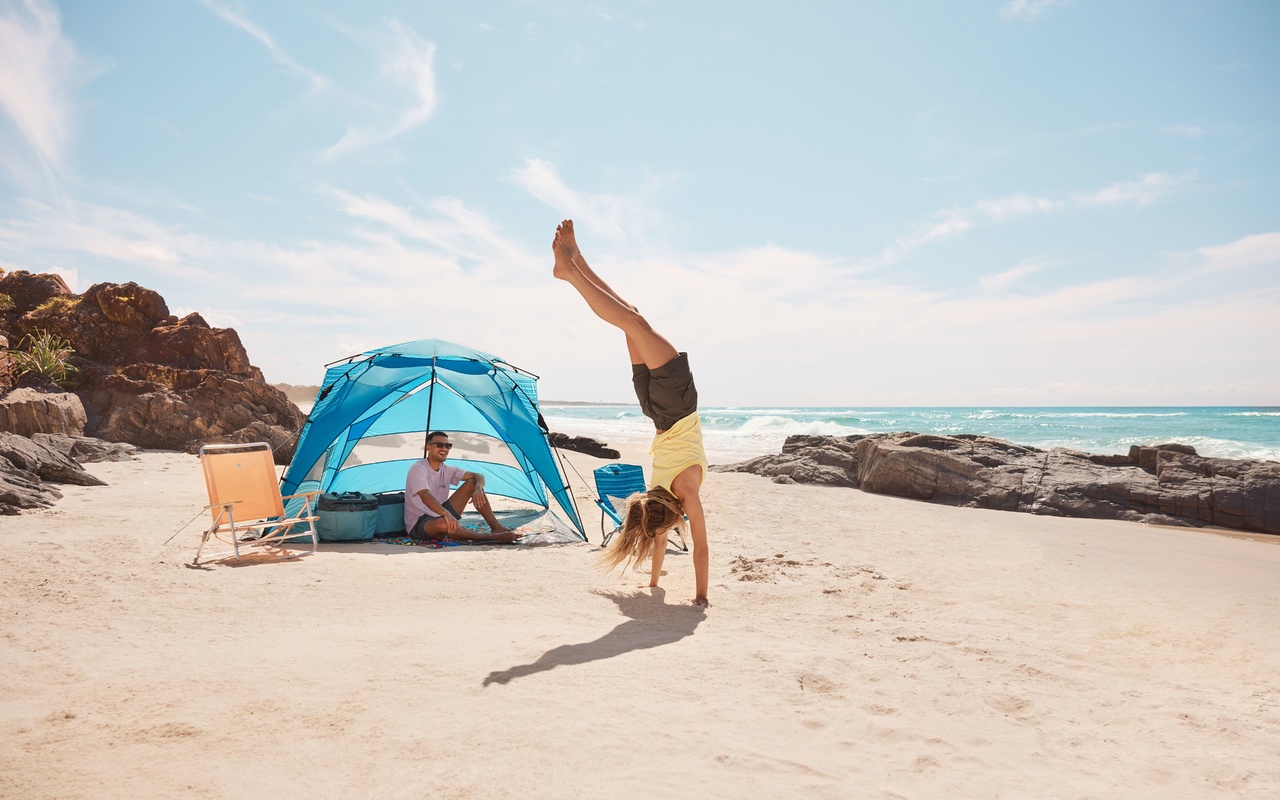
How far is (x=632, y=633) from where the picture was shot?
3852mm

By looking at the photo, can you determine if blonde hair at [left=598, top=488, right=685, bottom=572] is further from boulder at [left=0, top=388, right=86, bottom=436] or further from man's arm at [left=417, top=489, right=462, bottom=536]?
boulder at [left=0, top=388, right=86, bottom=436]

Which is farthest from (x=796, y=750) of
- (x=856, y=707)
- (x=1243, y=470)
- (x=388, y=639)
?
(x=1243, y=470)

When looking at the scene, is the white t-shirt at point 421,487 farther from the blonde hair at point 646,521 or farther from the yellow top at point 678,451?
the yellow top at point 678,451

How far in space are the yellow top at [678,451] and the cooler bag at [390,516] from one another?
3815 mm

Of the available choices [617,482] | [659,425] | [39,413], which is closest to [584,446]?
[39,413]

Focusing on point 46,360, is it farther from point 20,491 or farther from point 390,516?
point 390,516

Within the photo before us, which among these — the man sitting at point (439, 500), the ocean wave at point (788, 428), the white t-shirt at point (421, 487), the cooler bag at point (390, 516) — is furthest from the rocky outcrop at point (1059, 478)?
the ocean wave at point (788, 428)

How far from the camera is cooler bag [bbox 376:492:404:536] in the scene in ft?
23.8

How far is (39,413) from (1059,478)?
15.9 meters

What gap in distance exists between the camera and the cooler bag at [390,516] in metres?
7.26

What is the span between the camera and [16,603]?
3.82 meters

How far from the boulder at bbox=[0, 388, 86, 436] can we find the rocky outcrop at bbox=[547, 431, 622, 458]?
9976mm

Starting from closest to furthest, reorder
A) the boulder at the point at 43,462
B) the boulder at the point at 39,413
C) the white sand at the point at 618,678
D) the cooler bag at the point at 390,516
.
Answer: the white sand at the point at 618,678 < the cooler bag at the point at 390,516 < the boulder at the point at 43,462 < the boulder at the point at 39,413

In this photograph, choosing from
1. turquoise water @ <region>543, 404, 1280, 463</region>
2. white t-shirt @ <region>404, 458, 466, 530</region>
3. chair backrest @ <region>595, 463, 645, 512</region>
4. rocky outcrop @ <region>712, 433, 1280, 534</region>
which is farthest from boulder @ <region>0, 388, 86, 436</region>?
turquoise water @ <region>543, 404, 1280, 463</region>
